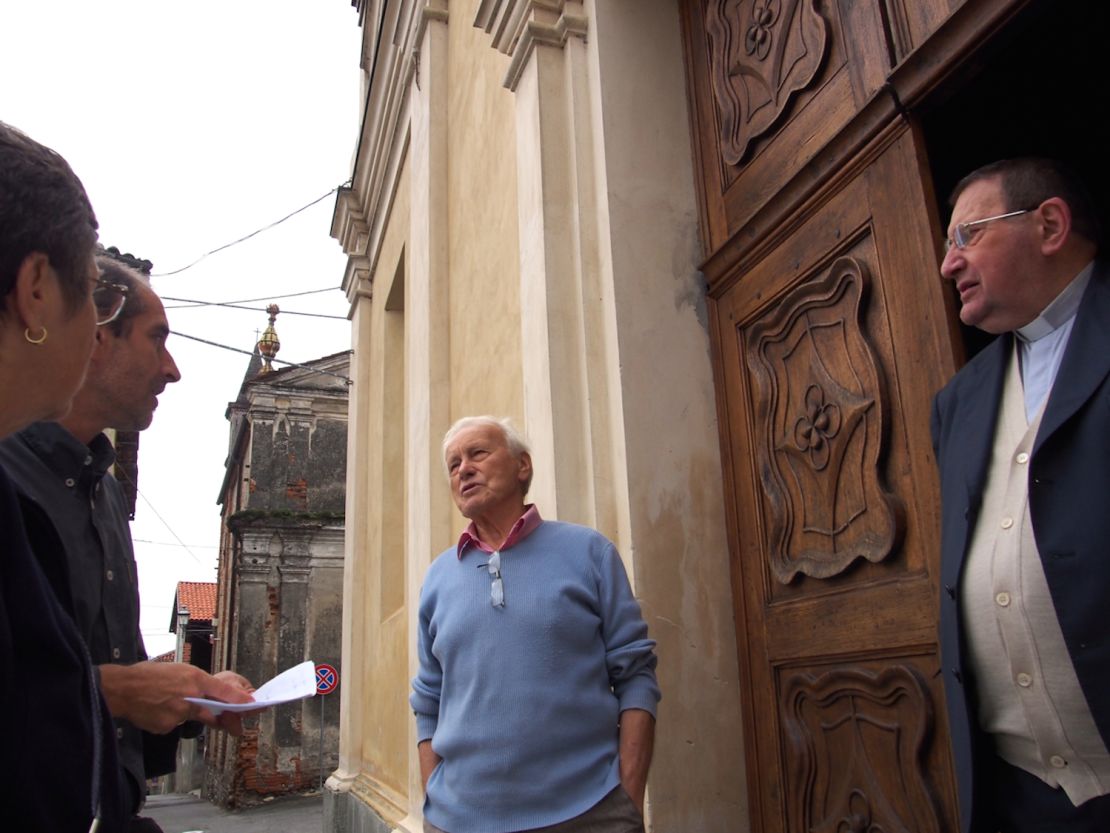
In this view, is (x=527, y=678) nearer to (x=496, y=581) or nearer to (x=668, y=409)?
(x=496, y=581)

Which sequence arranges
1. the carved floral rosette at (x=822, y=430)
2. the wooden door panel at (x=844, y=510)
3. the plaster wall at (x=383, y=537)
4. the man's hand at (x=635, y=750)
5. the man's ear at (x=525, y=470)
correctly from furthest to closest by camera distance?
the plaster wall at (x=383, y=537), the man's ear at (x=525, y=470), the carved floral rosette at (x=822, y=430), the wooden door panel at (x=844, y=510), the man's hand at (x=635, y=750)

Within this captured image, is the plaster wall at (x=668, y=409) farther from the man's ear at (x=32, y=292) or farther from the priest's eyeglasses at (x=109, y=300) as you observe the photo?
the man's ear at (x=32, y=292)

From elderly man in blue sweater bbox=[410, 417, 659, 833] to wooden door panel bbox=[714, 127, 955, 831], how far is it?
58 centimetres

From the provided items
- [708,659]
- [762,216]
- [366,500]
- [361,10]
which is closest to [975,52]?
[762,216]

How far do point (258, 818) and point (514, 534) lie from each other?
15056mm

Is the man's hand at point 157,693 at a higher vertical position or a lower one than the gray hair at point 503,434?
lower

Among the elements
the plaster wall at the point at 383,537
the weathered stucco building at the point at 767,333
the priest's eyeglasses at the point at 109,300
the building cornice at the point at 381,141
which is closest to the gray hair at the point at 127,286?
the priest's eyeglasses at the point at 109,300

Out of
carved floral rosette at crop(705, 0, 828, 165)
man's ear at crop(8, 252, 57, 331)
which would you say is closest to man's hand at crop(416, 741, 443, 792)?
man's ear at crop(8, 252, 57, 331)

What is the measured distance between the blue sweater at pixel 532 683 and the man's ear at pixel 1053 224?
1.24m

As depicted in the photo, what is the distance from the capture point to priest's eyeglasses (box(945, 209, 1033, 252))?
1.73 meters

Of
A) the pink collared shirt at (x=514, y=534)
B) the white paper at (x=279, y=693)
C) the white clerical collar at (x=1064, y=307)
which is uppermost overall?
the white clerical collar at (x=1064, y=307)

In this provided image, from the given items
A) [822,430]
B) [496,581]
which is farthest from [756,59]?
[496,581]

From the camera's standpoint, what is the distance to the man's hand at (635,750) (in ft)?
6.77

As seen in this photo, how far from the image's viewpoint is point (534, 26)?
11.6 ft
